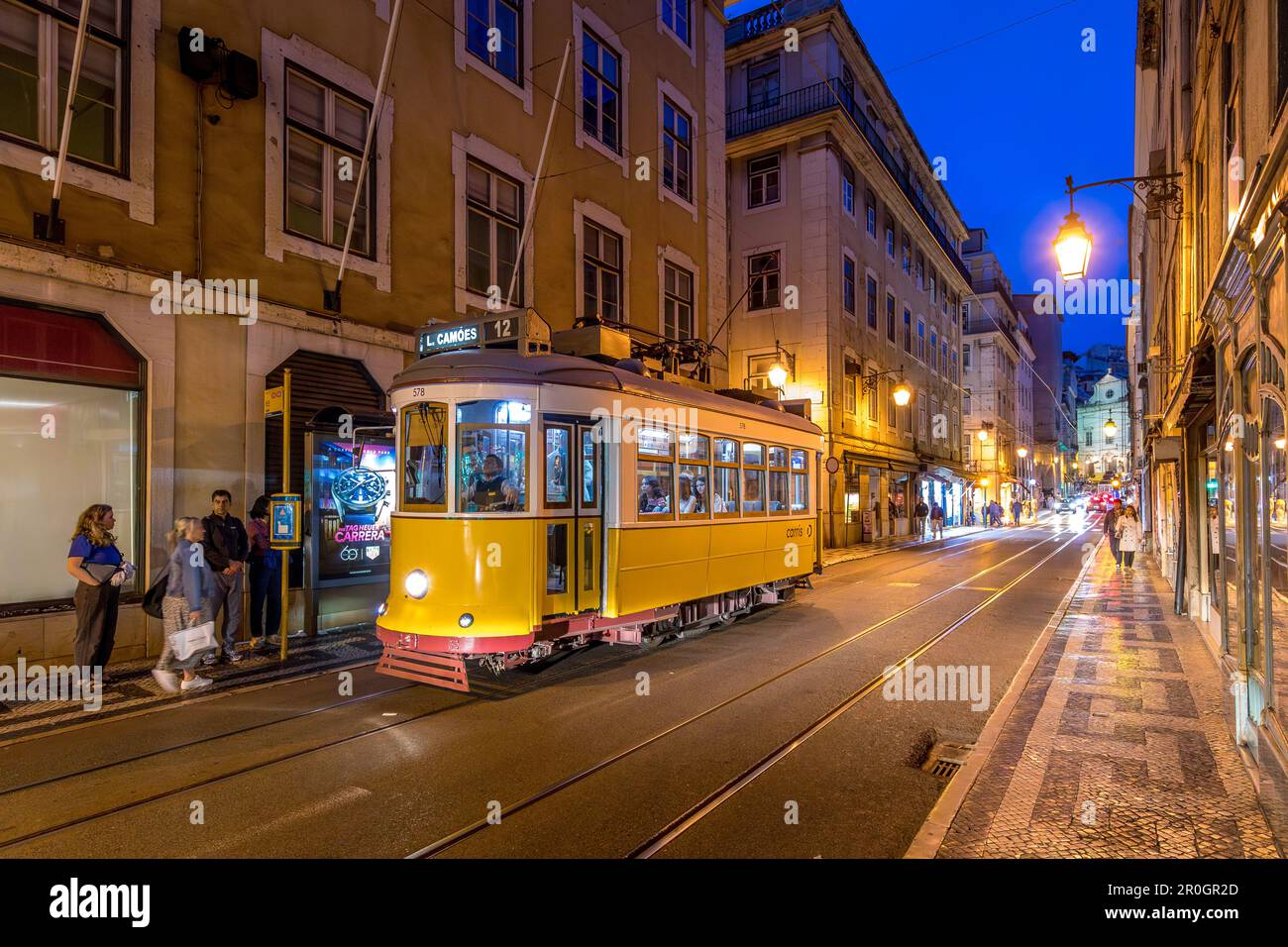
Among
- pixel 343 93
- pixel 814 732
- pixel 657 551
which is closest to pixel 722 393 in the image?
pixel 657 551

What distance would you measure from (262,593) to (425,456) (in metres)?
4.12

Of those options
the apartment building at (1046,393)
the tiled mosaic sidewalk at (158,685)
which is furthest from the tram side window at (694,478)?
the apartment building at (1046,393)

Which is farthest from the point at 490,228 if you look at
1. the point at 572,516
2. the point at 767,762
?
the point at 767,762

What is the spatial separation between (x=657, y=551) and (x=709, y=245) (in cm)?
1467

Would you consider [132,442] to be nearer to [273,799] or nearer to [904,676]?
[273,799]

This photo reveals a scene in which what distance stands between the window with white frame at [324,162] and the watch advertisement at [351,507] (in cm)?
335

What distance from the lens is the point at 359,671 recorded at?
8.33 meters

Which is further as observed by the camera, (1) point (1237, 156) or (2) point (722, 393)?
(2) point (722, 393)

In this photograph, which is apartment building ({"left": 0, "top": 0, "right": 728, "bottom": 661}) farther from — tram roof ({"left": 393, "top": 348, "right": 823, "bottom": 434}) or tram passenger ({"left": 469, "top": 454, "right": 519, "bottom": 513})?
tram passenger ({"left": 469, "top": 454, "right": 519, "bottom": 513})

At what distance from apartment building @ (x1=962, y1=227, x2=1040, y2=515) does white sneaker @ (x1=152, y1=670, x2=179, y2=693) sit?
50.3 metres

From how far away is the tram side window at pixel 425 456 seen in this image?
7.29 meters

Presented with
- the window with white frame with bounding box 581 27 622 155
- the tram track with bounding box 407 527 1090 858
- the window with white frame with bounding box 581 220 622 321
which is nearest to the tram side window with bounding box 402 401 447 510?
the tram track with bounding box 407 527 1090 858

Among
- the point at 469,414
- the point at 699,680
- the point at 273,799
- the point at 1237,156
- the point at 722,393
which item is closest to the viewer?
the point at 273,799

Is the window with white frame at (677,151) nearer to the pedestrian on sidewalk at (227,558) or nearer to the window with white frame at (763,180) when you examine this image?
the window with white frame at (763,180)
